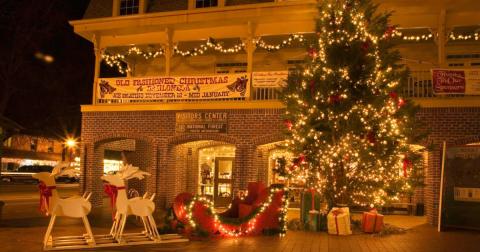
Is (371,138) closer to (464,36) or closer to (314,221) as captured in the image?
(314,221)

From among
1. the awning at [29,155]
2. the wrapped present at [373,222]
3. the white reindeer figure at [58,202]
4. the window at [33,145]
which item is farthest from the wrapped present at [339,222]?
the window at [33,145]

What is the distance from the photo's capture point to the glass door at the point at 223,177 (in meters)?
17.9

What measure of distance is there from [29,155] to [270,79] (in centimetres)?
3946

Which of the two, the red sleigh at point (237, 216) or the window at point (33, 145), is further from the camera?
the window at point (33, 145)

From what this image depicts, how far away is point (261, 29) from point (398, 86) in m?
5.93

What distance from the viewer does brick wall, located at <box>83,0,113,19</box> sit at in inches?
682

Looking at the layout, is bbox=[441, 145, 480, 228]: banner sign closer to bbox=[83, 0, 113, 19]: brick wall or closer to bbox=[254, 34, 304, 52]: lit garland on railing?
bbox=[254, 34, 304, 52]: lit garland on railing

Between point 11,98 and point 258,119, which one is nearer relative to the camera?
point 258,119

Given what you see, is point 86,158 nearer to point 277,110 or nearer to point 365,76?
point 277,110

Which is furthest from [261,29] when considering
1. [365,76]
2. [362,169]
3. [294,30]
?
[362,169]

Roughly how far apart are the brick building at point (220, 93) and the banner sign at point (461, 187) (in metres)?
1.07

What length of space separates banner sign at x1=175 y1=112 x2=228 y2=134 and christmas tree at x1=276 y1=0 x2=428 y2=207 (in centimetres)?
389

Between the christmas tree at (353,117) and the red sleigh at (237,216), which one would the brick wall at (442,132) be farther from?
the red sleigh at (237,216)

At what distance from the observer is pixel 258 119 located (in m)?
15.1
